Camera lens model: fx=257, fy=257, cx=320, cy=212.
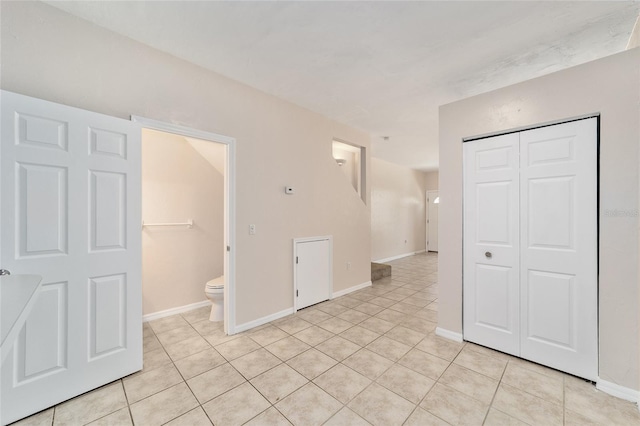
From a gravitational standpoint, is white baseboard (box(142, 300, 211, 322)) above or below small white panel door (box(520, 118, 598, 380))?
below

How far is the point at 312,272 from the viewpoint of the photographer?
3547 millimetres

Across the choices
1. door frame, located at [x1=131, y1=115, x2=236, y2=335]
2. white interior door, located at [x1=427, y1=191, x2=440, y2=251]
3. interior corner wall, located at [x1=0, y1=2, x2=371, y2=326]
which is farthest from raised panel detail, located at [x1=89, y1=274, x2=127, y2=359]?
white interior door, located at [x1=427, y1=191, x2=440, y2=251]

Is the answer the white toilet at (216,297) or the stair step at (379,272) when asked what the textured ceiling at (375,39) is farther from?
the stair step at (379,272)

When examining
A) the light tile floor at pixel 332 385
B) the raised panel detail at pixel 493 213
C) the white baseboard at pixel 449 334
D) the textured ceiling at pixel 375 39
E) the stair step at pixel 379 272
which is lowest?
the light tile floor at pixel 332 385

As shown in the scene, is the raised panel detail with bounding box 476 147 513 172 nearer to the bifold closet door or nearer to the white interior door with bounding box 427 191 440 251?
the bifold closet door

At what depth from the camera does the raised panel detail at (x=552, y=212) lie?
204cm

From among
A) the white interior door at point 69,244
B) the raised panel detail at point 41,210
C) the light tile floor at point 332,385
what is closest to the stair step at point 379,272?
the light tile floor at point 332,385

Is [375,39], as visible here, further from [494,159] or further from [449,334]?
[449,334]

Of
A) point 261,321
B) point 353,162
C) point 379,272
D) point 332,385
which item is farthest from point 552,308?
point 353,162

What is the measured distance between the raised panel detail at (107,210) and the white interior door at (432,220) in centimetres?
826

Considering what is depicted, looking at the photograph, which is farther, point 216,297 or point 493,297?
point 216,297

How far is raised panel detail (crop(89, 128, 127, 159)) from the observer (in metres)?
1.85

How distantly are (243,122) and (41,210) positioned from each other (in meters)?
1.78

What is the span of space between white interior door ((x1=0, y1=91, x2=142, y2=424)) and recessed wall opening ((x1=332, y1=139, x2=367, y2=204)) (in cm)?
306
